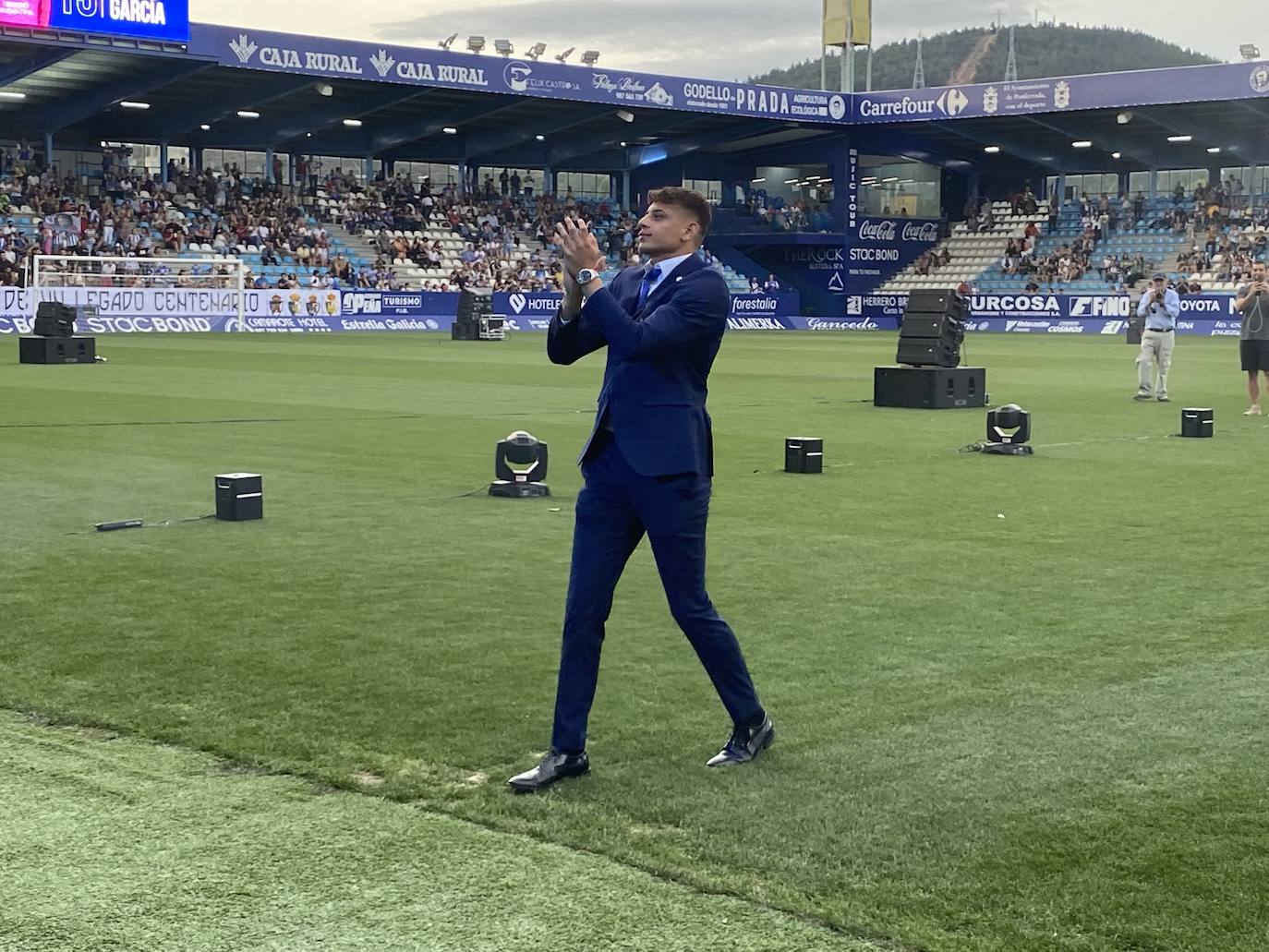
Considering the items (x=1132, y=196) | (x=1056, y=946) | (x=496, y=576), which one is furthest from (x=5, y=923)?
(x=1132, y=196)

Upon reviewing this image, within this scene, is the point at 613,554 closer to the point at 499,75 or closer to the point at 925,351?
the point at 925,351

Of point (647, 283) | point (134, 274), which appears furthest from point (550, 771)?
point (134, 274)

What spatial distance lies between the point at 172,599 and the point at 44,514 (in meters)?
3.71

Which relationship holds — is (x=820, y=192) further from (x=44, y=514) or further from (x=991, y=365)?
(x=44, y=514)

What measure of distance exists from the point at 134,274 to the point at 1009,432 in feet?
116

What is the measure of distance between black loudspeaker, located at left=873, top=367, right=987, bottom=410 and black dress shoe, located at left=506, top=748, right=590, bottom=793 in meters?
18.7

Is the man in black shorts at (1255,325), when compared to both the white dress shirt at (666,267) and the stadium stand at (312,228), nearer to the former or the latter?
the white dress shirt at (666,267)

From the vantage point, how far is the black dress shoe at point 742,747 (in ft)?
20.0

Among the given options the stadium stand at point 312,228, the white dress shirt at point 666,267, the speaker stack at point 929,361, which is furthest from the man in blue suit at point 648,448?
the stadium stand at point 312,228

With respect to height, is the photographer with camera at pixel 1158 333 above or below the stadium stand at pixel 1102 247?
below

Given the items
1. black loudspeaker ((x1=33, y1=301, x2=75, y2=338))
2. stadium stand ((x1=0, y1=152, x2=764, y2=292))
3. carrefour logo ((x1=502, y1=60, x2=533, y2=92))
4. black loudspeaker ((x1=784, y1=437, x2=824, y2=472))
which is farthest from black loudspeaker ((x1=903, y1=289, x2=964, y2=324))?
carrefour logo ((x1=502, y1=60, x2=533, y2=92))

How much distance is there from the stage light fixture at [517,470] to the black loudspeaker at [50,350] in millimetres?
20527

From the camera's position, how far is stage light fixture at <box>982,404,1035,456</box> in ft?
58.3

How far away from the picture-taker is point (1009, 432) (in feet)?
58.9
